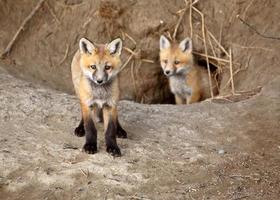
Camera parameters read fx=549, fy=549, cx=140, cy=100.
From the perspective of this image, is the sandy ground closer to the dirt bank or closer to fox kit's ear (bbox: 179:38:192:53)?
the dirt bank

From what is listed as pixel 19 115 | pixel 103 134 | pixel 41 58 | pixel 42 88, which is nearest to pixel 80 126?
pixel 103 134

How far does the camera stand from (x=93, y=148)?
5.54 metres

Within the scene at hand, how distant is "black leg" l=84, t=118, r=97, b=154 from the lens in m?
5.54

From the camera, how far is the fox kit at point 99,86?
220 inches

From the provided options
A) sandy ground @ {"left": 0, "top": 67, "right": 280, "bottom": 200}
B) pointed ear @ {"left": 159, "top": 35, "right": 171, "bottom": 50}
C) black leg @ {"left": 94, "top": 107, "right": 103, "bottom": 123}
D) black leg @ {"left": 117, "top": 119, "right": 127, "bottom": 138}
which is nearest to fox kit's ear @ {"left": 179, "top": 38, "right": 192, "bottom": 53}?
pointed ear @ {"left": 159, "top": 35, "right": 171, "bottom": 50}

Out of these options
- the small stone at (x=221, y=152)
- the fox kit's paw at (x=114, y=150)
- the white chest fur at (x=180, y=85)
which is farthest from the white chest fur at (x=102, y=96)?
the white chest fur at (x=180, y=85)

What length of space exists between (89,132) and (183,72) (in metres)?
3.89

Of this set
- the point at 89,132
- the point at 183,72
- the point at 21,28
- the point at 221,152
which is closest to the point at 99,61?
the point at 89,132

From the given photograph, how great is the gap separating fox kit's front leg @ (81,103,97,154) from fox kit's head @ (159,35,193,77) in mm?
3507

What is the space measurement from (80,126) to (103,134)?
270mm

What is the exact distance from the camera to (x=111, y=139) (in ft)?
18.4

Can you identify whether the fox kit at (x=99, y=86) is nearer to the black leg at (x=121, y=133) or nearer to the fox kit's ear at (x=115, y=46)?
the fox kit's ear at (x=115, y=46)

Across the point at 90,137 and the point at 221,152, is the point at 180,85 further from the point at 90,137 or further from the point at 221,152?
the point at 90,137

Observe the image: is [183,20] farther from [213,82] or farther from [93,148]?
[93,148]
